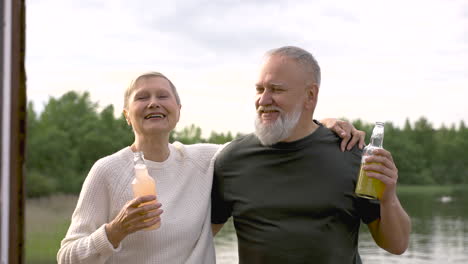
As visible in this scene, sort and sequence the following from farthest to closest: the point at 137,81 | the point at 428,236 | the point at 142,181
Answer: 1. the point at 428,236
2. the point at 137,81
3. the point at 142,181

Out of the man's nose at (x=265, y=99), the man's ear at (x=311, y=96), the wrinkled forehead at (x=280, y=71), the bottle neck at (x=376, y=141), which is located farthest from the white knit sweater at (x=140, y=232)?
the bottle neck at (x=376, y=141)

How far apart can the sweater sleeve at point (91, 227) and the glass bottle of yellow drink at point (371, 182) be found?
1.08 metres

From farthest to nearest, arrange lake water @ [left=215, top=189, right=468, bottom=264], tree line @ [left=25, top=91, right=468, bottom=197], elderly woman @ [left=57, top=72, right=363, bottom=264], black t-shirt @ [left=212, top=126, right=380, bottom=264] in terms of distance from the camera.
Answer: lake water @ [left=215, top=189, right=468, bottom=264], tree line @ [left=25, top=91, right=468, bottom=197], black t-shirt @ [left=212, top=126, right=380, bottom=264], elderly woman @ [left=57, top=72, right=363, bottom=264]

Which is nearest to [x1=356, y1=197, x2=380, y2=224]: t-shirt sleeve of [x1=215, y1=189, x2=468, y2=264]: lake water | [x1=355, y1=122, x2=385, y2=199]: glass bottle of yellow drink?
[x1=355, y1=122, x2=385, y2=199]: glass bottle of yellow drink

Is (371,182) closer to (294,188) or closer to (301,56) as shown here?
(294,188)

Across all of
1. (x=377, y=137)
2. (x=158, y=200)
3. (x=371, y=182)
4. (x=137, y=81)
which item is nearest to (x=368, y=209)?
(x=371, y=182)

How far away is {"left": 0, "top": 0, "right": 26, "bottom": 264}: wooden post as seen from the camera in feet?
4.45

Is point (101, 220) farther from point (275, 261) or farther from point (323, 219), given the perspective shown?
point (323, 219)

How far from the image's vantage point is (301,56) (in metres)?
3.01

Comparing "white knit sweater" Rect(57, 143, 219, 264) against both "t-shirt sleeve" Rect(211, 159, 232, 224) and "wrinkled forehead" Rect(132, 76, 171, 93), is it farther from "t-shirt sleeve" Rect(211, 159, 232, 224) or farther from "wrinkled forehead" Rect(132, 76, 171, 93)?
"wrinkled forehead" Rect(132, 76, 171, 93)

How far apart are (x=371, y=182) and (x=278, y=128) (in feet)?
1.70

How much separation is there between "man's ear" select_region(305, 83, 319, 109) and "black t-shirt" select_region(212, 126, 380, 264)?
0.13m

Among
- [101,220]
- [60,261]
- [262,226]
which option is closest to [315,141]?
[262,226]

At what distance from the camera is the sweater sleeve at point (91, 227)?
2.44 m
